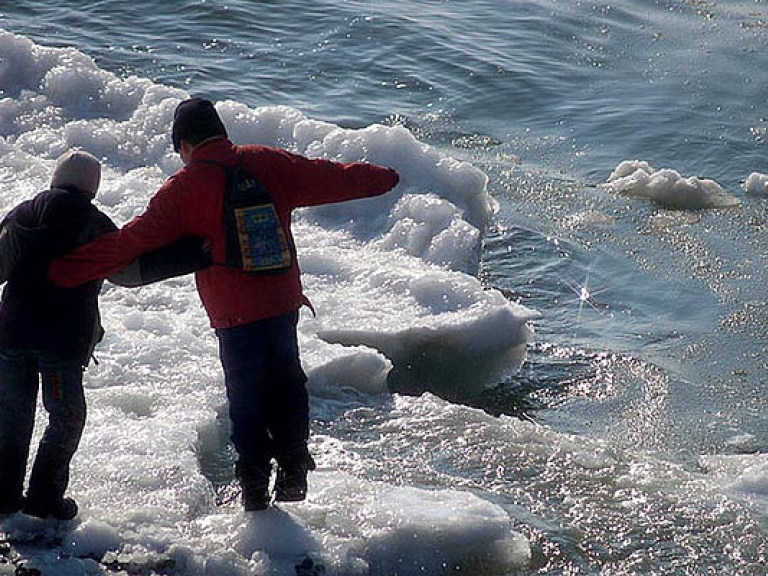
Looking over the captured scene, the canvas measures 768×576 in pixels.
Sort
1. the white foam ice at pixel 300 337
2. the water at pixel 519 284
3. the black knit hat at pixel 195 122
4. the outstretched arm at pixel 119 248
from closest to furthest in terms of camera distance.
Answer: the outstretched arm at pixel 119 248 → the black knit hat at pixel 195 122 → the white foam ice at pixel 300 337 → the water at pixel 519 284

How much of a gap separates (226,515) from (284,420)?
1.77ft

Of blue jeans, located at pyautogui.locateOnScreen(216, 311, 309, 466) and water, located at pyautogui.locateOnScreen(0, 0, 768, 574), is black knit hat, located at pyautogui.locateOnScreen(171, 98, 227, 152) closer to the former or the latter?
blue jeans, located at pyautogui.locateOnScreen(216, 311, 309, 466)

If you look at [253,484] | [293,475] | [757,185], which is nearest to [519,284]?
[757,185]

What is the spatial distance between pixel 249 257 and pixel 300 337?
2.67 meters

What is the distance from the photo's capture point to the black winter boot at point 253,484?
5.66 m

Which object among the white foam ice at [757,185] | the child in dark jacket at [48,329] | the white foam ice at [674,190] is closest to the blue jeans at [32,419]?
the child in dark jacket at [48,329]

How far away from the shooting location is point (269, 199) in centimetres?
535

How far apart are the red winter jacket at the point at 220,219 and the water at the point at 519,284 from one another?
104 cm

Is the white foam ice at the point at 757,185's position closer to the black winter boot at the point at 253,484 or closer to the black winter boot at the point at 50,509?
the black winter boot at the point at 253,484

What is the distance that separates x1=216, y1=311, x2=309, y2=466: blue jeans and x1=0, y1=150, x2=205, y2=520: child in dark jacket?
17.2 inches

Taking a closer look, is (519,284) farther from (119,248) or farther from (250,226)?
(119,248)

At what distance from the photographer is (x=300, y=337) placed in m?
7.92

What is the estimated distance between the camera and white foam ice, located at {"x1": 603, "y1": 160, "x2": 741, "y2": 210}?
11133 millimetres

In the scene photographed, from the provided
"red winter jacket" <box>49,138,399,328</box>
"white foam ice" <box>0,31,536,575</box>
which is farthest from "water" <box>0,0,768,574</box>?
"red winter jacket" <box>49,138,399,328</box>
